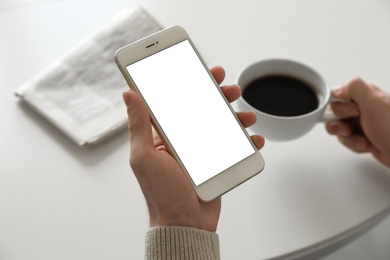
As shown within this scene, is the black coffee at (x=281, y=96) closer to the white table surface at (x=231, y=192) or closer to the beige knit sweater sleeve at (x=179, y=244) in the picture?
the white table surface at (x=231, y=192)

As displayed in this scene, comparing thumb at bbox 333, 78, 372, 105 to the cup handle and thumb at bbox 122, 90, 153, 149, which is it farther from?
thumb at bbox 122, 90, 153, 149

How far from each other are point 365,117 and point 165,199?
1.08 feet

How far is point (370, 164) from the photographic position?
0.71m

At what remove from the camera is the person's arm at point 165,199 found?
0.56 m

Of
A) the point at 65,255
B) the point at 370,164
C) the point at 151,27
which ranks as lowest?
the point at 370,164

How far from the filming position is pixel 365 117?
0.71 m

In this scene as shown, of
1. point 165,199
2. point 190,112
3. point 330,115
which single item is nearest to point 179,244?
point 165,199

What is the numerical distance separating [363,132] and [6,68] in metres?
0.58

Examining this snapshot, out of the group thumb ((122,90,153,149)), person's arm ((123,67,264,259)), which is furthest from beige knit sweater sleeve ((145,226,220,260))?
thumb ((122,90,153,149))

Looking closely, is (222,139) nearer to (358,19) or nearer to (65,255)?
(65,255)

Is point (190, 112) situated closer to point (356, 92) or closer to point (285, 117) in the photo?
point (285, 117)

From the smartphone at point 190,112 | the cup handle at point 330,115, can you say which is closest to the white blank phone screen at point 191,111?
the smartphone at point 190,112

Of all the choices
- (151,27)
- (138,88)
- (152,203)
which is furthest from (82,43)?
(152,203)

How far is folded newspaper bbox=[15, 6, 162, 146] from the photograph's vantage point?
0.73m
